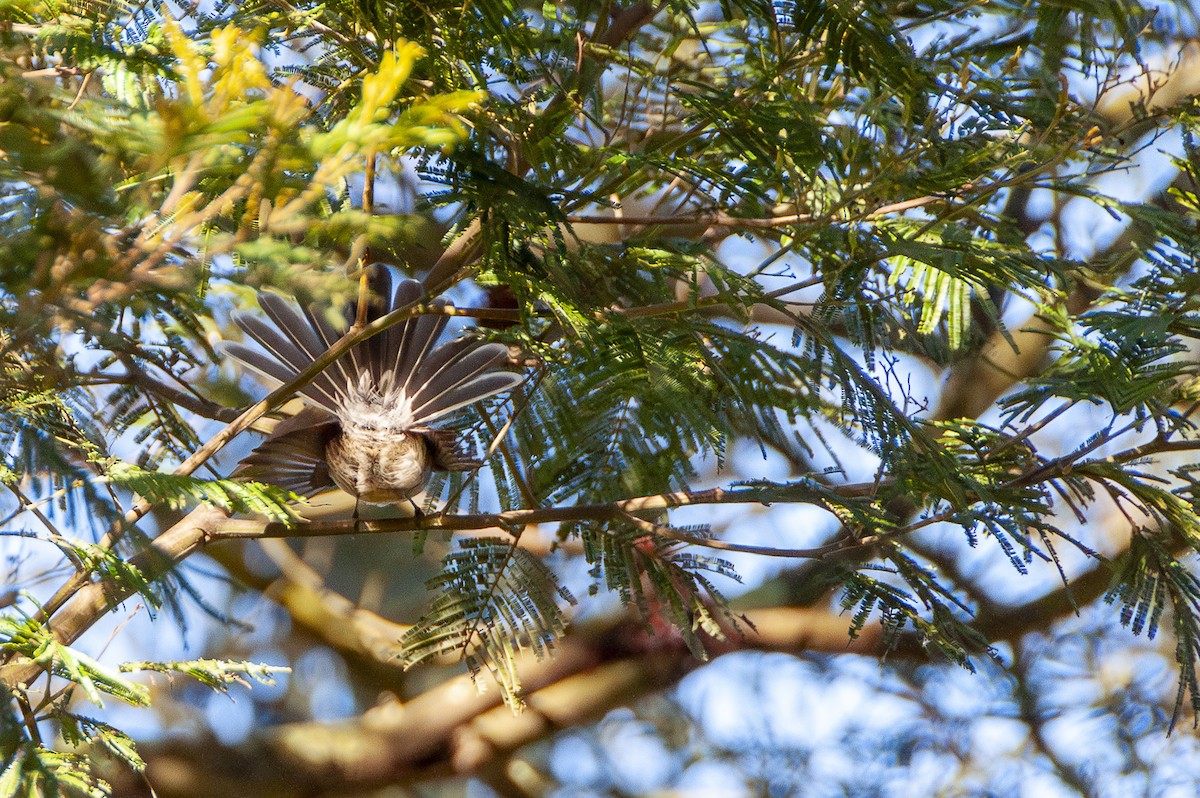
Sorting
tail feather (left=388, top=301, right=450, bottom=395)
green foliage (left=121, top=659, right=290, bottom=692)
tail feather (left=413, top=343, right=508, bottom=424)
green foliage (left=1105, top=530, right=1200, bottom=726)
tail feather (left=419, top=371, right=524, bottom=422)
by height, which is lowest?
green foliage (left=1105, top=530, right=1200, bottom=726)

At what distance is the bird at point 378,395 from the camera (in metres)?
1.22

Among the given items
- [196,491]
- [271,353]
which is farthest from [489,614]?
[196,491]

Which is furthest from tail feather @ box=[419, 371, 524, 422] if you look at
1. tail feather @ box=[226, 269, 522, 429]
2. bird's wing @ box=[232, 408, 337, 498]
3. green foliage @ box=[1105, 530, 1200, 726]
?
green foliage @ box=[1105, 530, 1200, 726]

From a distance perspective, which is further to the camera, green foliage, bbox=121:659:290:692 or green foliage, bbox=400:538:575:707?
green foliage, bbox=400:538:575:707

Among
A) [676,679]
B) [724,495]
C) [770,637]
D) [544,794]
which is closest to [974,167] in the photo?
[724,495]

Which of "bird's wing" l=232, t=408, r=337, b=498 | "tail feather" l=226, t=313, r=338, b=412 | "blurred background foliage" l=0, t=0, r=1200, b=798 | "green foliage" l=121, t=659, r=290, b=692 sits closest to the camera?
"blurred background foliage" l=0, t=0, r=1200, b=798

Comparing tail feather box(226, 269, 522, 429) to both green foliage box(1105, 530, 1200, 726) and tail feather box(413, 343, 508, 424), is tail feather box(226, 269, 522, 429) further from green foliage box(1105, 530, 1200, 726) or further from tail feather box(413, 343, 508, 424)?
green foliage box(1105, 530, 1200, 726)

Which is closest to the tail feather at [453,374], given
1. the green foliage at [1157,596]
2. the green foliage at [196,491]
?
the green foliage at [196,491]

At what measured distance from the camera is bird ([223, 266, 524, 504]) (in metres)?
1.22

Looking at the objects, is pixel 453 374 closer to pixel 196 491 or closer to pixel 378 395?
pixel 378 395

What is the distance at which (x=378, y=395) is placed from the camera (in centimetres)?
136

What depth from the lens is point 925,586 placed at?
110 cm

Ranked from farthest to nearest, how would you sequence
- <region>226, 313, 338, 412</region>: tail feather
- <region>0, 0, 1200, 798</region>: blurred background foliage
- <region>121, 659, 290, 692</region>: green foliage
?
1. <region>226, 313, 338, 412</region>: tail feather
2. <region>121, 659, 290, 692</region>: green foliage
3. <region>0, 0, 1200, 798</region>: blurred background foliage

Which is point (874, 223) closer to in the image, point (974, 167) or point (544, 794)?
point (974, 167)
